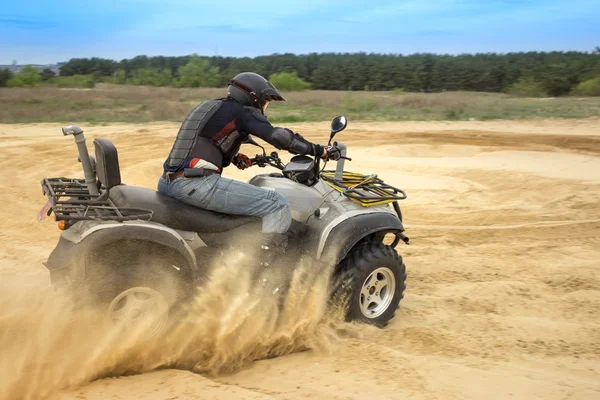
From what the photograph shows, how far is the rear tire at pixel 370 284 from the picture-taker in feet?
16.4

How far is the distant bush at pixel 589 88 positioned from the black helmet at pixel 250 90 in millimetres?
41557

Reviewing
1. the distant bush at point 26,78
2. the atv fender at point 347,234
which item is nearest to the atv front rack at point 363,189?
the atv fender at point 347,234

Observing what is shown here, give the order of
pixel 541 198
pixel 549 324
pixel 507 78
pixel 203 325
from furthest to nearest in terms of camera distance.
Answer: pixel 507 78, pixel 541 198, pixel 549 324, pixel 203 325

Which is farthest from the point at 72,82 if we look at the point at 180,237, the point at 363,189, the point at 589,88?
the point at 180,237

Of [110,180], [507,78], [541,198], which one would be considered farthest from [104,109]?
A: [507,78]

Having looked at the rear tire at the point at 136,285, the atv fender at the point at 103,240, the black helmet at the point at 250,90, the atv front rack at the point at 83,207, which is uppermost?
the black helmet at the point at 250,90

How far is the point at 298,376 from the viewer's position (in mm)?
4297

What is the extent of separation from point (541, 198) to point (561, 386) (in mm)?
7138

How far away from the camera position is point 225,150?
465 centimetres

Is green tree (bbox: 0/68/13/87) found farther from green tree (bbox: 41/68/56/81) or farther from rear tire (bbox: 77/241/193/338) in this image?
rear tire (bbox: 77/241/193/338)

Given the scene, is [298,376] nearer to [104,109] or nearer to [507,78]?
[104,109]

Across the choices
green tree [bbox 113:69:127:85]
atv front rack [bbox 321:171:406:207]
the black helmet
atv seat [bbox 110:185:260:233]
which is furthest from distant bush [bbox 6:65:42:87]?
atv seat [bbox 110:185:260:233]

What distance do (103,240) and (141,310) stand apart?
0.56 m

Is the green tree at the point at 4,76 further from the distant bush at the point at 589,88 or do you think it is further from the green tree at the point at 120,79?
the distant bush at the point at 589,88
